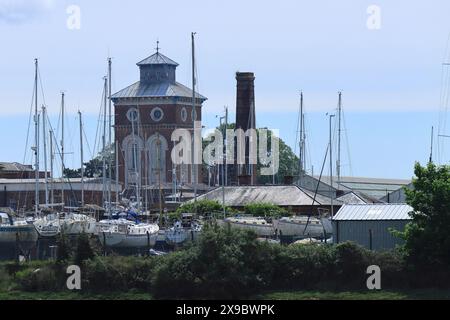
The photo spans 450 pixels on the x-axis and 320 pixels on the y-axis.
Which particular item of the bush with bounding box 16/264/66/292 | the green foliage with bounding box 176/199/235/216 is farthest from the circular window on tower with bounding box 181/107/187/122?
→ the bush with bounding box 16/264/66/292

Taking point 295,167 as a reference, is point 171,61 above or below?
above

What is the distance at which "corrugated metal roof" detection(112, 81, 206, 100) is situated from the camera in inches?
5374

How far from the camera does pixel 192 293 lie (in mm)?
57719

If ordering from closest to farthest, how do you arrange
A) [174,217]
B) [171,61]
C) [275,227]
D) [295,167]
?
[275,227], [174,217], [171,61], [295,167]

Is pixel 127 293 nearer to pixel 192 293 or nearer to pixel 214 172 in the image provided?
pixel 192 293

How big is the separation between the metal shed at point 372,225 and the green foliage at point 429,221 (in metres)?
4.40

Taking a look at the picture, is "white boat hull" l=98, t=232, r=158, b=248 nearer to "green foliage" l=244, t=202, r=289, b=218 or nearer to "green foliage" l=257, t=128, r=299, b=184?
"green foliage" l=244, t=202, r=289, b=218

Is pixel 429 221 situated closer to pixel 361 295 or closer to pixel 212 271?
pixel 361 295

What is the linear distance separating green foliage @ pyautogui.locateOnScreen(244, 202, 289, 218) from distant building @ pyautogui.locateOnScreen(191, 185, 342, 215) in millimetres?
1977

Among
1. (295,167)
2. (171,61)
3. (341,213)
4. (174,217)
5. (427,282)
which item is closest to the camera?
(427,282)

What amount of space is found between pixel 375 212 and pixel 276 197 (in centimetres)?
3282

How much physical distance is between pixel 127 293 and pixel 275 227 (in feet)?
80.9

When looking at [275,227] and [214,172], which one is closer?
[275,227]

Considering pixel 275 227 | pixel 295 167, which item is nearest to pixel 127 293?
pixel 275 227
